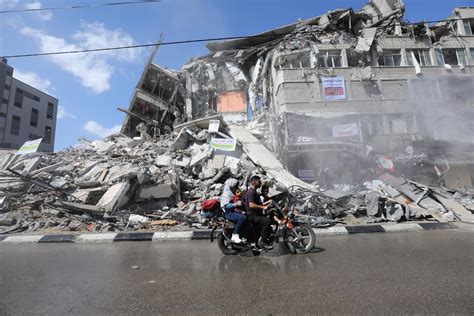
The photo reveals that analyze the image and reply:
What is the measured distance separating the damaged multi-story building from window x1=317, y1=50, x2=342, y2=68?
3.5 inches

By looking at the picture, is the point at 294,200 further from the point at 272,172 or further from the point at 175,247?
the point at 175,247

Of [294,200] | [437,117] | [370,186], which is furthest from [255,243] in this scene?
[437,117]

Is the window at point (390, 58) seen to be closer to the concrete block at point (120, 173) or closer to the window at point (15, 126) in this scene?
the concrete block at point (120, 173)

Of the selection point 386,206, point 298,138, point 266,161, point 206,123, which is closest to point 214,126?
point 206,123

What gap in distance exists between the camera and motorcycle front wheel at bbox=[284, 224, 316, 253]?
5.72 meters

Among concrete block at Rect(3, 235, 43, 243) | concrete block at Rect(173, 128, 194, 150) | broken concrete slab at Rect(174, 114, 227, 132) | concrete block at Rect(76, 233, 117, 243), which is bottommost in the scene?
concrete block at Rect(76, 233, 117, 243)

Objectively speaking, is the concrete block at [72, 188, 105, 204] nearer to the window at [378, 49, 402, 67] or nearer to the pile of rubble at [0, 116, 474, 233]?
the pile of rubble at [0, 116, 474, 233]

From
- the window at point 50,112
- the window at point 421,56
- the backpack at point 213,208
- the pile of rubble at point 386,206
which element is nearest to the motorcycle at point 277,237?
the backpack at point 213,208

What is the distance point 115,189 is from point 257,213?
658 centimetres

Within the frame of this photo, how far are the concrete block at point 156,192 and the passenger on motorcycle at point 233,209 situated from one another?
17.6 ft

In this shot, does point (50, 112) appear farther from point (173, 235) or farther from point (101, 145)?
point (173, 235)

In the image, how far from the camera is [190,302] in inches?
132

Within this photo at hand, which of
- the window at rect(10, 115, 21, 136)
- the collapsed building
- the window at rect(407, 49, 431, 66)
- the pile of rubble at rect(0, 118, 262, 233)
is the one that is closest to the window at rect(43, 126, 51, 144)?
the window at rect(10, 115, 21, 136)

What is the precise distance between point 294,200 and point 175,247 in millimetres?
5076
